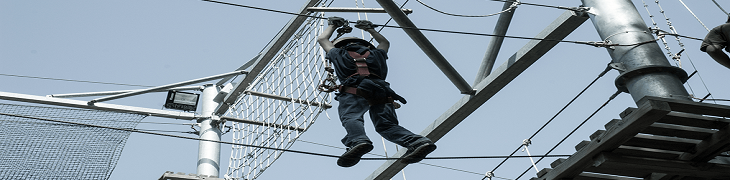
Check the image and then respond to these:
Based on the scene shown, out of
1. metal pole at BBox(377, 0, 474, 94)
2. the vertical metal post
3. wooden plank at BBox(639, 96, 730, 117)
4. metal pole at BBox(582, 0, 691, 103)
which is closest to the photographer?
wooden plank at BBox(639, 96, 730, 117)

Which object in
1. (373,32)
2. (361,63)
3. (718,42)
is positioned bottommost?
(718,42)

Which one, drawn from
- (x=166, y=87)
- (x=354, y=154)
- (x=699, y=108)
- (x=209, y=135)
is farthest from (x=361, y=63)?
(x=166, y=87)

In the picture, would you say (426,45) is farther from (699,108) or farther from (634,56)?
(699,108)

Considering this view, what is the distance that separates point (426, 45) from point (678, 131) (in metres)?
2.23

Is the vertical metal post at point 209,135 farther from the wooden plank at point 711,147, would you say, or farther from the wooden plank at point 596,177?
the wooden plank at point 711,147

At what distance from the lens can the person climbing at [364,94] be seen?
5547 mm

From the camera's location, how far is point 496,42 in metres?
7.31

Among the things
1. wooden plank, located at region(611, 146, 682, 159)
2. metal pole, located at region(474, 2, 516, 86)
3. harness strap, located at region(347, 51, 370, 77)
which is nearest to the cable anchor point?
metal pole, located at region(474, 2, 516, 86)

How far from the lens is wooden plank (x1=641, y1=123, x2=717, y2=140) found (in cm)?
546

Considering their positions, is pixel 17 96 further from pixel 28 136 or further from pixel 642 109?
pixel 642 109

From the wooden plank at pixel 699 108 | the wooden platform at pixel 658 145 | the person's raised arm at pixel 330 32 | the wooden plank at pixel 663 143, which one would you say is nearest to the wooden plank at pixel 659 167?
the wooden platform at pixel 658 145

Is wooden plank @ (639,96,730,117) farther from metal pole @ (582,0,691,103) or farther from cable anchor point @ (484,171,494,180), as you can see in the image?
cable anchor point @ (484,171,494,180)

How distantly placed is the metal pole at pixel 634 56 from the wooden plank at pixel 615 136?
0.69 meters

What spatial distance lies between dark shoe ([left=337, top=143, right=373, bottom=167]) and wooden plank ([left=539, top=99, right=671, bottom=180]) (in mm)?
1416
